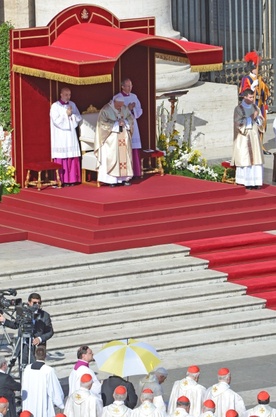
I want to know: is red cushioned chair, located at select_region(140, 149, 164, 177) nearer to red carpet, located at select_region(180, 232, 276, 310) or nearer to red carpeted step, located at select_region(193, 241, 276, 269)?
red carpet, located at select_region(180, 232, 276, 310)

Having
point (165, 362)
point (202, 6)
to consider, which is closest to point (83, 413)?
point (165, 362)

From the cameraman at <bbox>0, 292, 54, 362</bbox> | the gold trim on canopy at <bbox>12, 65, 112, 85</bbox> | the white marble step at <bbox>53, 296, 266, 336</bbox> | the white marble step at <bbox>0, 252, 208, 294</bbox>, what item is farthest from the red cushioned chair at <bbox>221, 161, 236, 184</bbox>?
the cameraman at <bbox>0, 292, 54, 362</bbox>

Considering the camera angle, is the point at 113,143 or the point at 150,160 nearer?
the point at 113,143

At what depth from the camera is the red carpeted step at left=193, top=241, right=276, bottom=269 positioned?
2770 cm

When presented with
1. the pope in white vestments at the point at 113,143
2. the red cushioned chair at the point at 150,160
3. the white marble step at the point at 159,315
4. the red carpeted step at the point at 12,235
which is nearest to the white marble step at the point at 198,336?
the white marble step at the point at 159,315

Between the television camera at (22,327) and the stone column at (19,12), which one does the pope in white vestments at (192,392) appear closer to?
the television camera at (22,327)

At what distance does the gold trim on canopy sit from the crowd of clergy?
25.6 feet

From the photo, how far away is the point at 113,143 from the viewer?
97.7 feet

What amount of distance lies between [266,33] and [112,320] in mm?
14784

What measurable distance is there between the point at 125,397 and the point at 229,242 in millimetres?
8706

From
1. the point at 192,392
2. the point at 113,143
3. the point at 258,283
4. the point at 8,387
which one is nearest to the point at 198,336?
the point at 258,283

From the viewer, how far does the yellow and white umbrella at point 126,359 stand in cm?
2081

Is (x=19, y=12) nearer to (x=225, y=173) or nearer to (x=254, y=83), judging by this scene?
(x=254, y=83)

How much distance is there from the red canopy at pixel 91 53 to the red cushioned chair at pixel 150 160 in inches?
63.7
